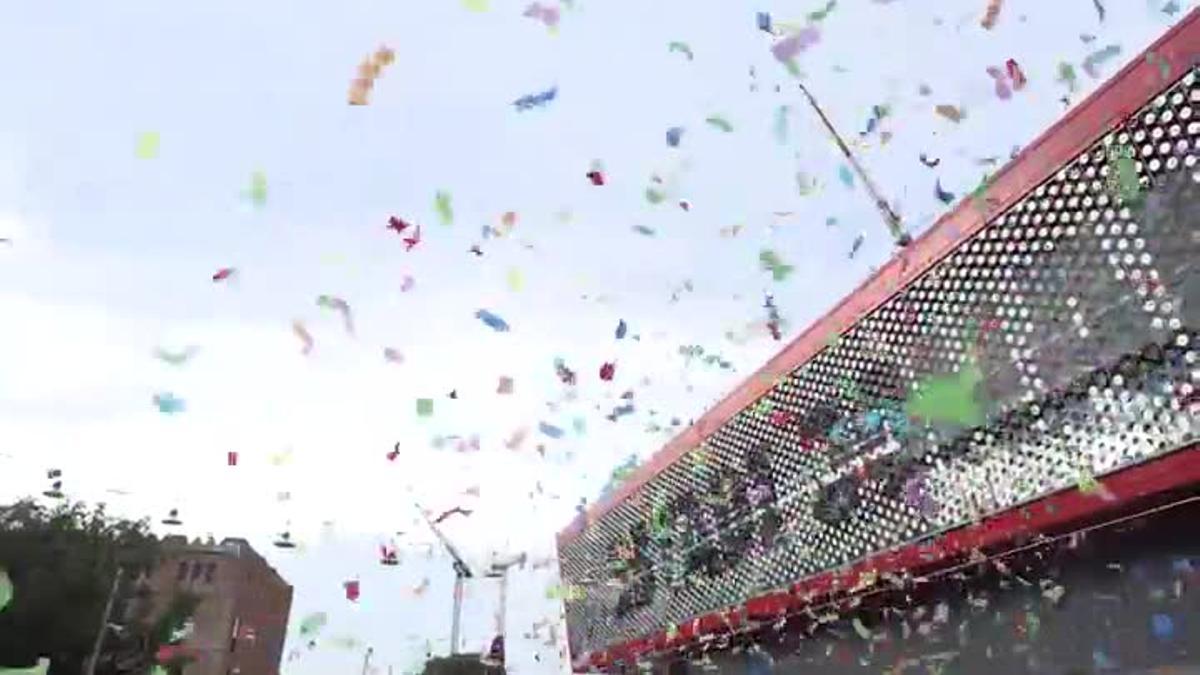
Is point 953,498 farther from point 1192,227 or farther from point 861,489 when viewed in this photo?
point 1192,227

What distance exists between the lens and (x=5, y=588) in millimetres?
24875

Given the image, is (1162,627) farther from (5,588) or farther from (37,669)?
(5,588)

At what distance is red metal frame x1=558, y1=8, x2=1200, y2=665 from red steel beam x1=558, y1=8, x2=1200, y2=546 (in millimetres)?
12

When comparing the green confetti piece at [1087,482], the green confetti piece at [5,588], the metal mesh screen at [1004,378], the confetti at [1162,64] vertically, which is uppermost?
the green confetti piece at [5,588]

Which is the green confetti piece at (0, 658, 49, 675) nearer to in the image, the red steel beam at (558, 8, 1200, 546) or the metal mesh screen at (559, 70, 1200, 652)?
the metal mesh screen at (559, 70, 1200, 652)

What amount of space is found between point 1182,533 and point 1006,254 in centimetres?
386

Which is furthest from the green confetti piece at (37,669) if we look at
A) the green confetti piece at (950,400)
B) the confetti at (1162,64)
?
the confetti at (1162,64)

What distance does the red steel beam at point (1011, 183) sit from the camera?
32.3ft

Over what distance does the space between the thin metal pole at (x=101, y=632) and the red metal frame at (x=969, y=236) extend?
21.9 m

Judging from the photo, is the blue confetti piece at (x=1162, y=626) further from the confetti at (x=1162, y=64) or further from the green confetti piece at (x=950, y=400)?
the confetti at (x=1162, y=64)

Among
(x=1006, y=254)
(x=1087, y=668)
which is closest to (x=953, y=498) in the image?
(x=1087, y=668)

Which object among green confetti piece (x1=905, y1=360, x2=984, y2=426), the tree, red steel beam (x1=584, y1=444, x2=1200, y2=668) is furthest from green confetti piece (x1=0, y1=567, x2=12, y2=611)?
green confetti piece (x1=905, y1=360, x2=984, y2=426)

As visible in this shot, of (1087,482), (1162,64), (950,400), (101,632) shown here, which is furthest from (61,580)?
(1162,64)

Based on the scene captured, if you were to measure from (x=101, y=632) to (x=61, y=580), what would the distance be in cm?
212
